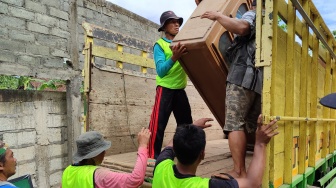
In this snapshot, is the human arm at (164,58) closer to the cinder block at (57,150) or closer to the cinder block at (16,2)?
the cinder block at (57,150)

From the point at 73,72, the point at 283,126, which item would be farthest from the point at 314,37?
the point at 73,72

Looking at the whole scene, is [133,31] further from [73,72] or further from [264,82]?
[264,82]

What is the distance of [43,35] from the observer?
15.1 feet

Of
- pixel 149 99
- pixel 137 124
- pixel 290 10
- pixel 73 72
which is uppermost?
pixel 290 10

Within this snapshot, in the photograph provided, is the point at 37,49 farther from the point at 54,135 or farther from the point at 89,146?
the point at 89,146

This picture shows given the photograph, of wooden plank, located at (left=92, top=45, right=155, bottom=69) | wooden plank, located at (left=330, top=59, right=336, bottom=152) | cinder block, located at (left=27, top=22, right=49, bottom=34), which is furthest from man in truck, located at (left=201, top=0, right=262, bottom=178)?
cinder block, located at (left=27, top=22, right=49, bottom=34)

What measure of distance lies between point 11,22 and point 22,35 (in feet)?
0.71

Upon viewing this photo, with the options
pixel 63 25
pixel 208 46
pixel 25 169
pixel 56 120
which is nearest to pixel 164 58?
pixel 208 46

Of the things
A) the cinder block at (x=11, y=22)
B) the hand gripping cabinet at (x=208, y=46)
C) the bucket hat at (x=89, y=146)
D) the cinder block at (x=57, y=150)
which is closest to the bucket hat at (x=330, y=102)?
the hand gripping cabinet at (x=208, y=46)

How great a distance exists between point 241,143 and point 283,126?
0.28 metres

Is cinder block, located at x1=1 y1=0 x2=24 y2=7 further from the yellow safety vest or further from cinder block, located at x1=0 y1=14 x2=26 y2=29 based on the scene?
the yellow safety vest

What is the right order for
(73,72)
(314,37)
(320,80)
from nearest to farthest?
1. (314,37)
2. (320,80)
3. (73,72)

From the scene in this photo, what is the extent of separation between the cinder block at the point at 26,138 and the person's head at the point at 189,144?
2857 millimetres

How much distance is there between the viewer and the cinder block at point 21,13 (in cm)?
416
